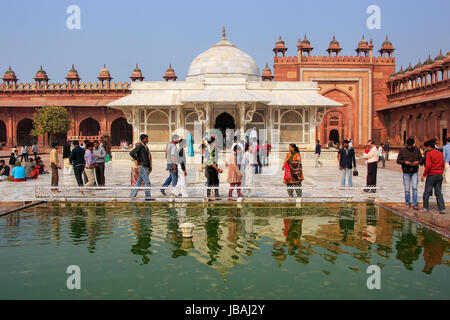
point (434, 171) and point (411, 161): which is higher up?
point (411, 161)

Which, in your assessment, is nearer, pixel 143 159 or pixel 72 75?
pixel 143 159

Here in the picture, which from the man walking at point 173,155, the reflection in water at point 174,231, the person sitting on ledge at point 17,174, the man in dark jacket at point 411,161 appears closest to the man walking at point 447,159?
the man in dark jacket at point 411,161

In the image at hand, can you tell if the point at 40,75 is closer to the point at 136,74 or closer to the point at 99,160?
the point at 136,74

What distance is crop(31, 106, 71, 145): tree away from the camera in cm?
2977

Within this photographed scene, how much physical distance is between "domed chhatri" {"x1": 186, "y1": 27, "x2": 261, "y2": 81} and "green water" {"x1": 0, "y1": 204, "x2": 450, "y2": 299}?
1767cm

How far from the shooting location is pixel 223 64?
23.5m

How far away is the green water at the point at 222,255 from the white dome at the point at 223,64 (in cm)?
1767

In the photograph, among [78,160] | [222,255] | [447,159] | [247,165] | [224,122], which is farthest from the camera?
[224,122]

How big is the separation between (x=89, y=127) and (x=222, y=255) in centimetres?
3297

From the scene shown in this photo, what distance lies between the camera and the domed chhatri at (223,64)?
23.4m

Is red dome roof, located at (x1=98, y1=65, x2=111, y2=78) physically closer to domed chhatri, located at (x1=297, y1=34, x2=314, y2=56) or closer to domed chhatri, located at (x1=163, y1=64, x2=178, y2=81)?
domed chhatri, located at (x1=163, y1=64, x2=178, y2=81)

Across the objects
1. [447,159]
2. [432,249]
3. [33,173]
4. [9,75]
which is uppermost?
[9,75]

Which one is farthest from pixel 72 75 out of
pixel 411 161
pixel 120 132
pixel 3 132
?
pixel 411 161

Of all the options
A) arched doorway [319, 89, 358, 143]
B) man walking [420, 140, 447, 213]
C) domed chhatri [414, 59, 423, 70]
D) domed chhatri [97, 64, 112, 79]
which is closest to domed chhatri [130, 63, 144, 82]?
domed chhatri [97, 64, 112, 79]
